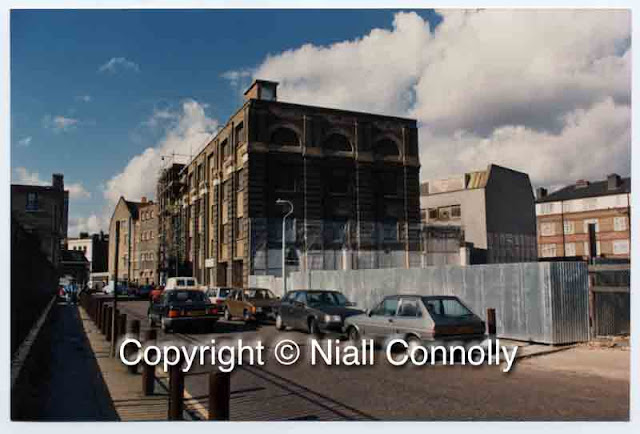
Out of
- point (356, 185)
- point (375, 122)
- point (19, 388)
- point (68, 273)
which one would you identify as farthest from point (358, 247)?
point (68, 273)

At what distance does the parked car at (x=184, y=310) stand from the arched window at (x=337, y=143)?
23.2m

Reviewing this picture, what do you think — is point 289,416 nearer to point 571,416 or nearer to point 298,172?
point 571,416

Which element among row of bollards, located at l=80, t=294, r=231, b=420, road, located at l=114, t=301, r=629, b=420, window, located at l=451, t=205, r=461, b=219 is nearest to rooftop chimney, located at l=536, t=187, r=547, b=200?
window, located at l=451, t=205, r=461, b=219

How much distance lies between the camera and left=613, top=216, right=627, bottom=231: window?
61.3 m

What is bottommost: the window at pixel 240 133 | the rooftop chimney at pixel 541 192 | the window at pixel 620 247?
the window at pixel 620 247

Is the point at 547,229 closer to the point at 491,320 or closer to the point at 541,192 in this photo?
the point at 541,192

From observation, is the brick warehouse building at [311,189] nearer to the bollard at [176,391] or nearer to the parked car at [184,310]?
the parked car at [184,310]

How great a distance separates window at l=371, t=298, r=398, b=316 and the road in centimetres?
161

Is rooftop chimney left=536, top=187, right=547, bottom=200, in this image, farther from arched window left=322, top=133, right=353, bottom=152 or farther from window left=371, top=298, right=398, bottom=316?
window left=371, top=298, right=398, bottom=316

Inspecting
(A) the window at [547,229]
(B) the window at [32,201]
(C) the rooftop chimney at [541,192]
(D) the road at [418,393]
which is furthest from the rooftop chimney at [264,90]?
(C) the rooftop chimney at [541,192]

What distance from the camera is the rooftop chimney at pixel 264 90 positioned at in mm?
41031

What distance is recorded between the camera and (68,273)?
79.0 m

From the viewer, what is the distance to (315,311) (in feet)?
54.4

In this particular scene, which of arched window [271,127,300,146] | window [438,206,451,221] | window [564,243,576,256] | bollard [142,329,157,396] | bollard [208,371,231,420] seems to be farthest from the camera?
window [564,243,576,256]
